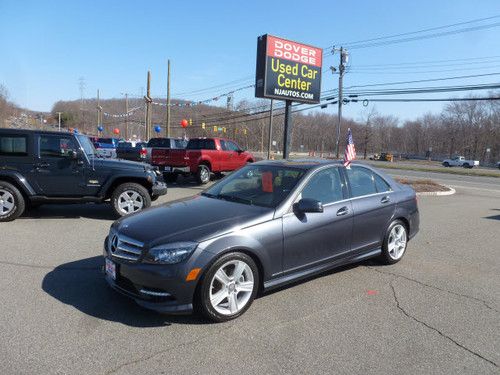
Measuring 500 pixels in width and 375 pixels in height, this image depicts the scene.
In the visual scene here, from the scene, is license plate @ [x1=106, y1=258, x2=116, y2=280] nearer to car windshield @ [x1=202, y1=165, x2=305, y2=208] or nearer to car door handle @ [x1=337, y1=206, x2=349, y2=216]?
car windshield @ [x1=202, y1=165, x2=305, y2=208]

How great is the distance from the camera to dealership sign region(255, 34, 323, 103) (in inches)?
578

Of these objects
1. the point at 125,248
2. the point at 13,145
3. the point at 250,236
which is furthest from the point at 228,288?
the point at 13,145

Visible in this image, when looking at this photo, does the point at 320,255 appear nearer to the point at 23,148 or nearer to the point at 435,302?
the point at 435,302

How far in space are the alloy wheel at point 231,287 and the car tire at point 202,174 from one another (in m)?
11.8

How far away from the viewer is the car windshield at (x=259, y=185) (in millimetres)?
4684

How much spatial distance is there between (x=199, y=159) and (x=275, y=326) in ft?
40.2

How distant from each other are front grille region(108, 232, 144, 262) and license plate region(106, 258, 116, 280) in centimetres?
8

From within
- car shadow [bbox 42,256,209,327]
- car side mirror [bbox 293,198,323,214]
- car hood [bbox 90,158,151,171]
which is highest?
car hood [bbox 90,158,151,171]

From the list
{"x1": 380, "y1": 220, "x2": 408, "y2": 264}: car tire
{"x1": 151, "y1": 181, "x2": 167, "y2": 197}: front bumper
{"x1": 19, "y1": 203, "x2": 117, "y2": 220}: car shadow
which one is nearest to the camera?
{"x1": 380, "y1": 220, "x2": 408, "y2": 264}: car tire

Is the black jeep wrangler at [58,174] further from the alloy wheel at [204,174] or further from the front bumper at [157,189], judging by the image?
the alloy wheel at [204,174]

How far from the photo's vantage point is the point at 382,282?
205 inches

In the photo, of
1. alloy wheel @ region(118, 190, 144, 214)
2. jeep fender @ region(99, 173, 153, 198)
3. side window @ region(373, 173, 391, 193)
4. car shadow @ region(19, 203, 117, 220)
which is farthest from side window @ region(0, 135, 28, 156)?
side window @ region(373, 173, 391, 193)

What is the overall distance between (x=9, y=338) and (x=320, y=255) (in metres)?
3.12

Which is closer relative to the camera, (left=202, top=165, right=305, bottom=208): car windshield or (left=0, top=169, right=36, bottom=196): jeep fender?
(left=202, top=165, right=305, bottom=208): car windshield
